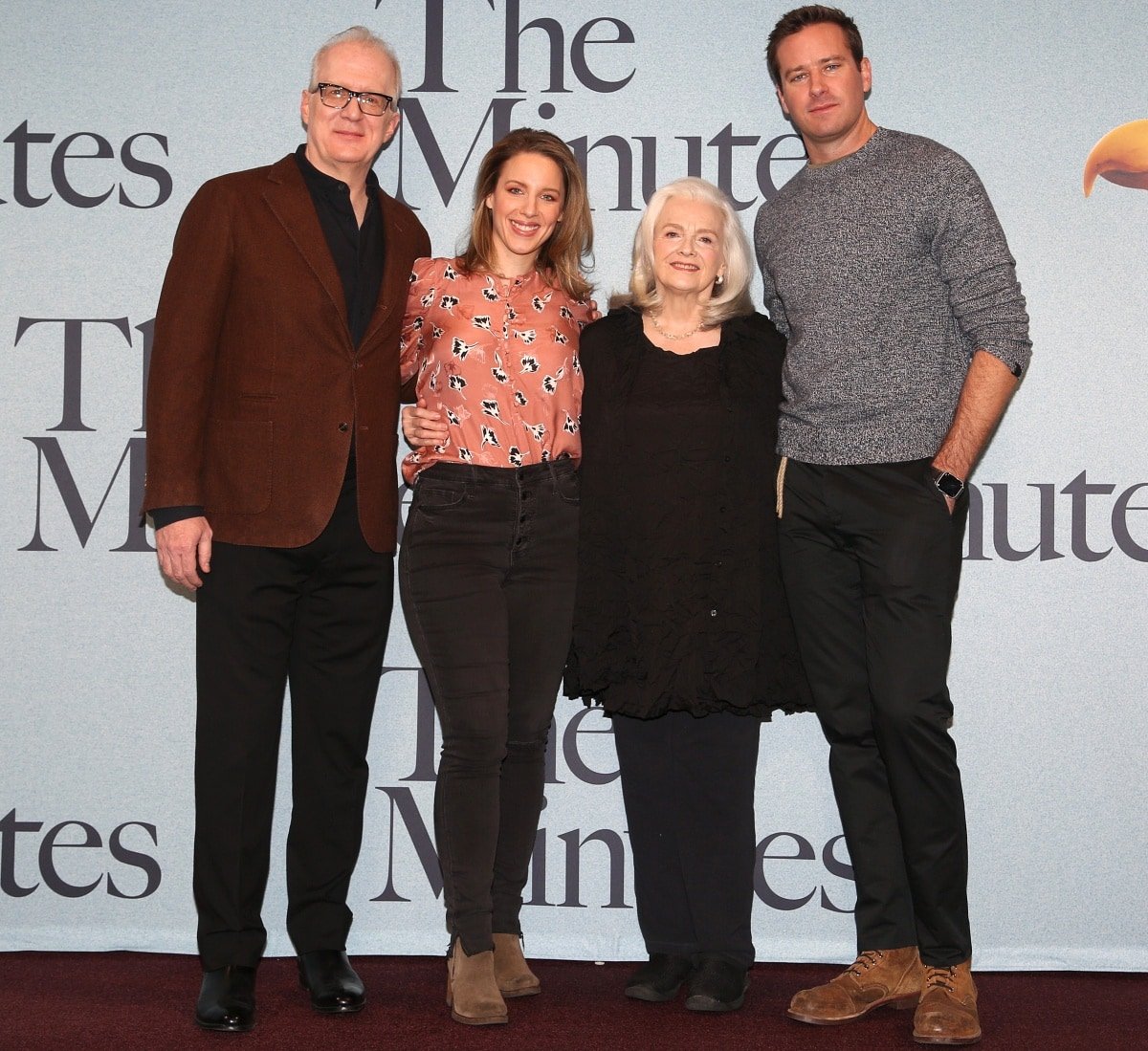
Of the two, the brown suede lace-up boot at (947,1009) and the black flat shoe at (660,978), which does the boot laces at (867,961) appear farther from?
the black flat shoe at (660,978)

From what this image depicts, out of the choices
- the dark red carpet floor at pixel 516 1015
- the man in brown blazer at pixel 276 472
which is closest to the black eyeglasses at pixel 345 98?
the man in brown blazer at pixel 276 472

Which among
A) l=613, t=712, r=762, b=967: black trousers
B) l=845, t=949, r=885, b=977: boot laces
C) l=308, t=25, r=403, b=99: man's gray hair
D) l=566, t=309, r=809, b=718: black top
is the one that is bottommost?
l=845, t=949, r=885, b=977: boot laces

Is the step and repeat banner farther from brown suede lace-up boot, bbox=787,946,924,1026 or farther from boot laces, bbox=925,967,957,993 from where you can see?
boot laces, bbox=925,967,957,993

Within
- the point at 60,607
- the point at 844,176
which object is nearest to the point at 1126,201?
the point at 844,176

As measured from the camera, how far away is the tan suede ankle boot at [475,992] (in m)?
2.37

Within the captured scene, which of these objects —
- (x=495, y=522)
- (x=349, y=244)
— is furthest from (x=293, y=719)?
(x=349, y=244)

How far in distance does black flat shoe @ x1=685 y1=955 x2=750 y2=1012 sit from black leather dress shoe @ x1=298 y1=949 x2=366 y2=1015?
69 cm

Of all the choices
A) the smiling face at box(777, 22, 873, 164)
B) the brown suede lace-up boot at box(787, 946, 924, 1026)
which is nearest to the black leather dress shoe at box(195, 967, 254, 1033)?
the brown suede lace-up boot at box(787, 946, 924, 1026)

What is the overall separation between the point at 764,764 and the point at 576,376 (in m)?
1.11

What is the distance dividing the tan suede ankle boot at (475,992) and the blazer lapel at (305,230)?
1287 millimetres

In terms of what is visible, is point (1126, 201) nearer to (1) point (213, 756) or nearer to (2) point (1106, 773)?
(2) point (1106, 773)

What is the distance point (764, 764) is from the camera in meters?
3.00

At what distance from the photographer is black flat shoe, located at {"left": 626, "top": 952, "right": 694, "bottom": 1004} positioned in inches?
100

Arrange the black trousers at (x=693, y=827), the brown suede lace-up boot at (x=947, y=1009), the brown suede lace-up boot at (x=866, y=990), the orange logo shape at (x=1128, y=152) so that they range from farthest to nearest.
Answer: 1. the orange logo shape at (x=1128, y=152)
2. the black trousers at (x=693, y=827)
3. the brown suede lace-up boot at (x=866, y=990)
4. the brown suede lace-up boot at (x=947, y=1009)
